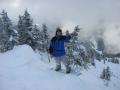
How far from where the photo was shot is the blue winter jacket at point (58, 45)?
15.8 meters

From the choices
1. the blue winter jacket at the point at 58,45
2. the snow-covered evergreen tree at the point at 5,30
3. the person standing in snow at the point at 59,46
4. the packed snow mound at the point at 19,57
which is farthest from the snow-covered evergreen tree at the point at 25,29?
the blue winter jacket at the point at 58,45

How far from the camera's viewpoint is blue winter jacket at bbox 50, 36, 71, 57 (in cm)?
1579

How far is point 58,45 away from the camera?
16.0 m

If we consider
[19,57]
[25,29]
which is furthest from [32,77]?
[25,29]

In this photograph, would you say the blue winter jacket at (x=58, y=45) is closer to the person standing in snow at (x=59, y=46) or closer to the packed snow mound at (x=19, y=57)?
the person standing in snow at (x=59, y=46)

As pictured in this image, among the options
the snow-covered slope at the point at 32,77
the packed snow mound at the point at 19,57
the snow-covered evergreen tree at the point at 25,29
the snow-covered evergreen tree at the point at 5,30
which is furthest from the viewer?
the snow-covered evergreen tree at the point at 5,30

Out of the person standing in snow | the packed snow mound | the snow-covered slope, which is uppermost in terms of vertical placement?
the person standing in snow

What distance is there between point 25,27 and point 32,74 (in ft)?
92.9

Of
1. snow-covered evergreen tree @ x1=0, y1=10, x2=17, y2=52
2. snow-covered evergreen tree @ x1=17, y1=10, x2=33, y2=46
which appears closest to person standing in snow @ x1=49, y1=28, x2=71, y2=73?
snow-covered evergreen tree @ x1=17, y1=10, x2=33, y2=46

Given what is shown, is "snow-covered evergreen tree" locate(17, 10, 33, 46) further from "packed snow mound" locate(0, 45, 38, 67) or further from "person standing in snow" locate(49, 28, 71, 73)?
"person standing in snow" locate(49, 28, 71, 73)

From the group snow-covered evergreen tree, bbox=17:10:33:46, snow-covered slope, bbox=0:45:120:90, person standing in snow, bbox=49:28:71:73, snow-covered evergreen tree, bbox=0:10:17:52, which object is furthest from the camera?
snow-covered evergreen tree, bbox=0:10:17:52

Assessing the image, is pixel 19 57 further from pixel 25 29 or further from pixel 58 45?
pixel 25 29

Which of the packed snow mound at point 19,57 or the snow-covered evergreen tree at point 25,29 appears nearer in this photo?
the packed snow mound at point 19,57

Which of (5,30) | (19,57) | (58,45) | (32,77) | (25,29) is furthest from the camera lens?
(5,30)
